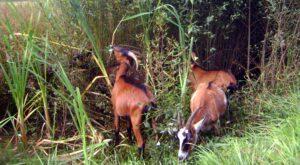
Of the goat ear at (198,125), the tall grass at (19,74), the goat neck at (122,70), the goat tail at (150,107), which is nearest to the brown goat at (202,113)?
the goat ear at (198,125)

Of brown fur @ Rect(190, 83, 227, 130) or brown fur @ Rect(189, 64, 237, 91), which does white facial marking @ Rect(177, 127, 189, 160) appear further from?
brown fur @ Rect(189, 64, 237, 91)

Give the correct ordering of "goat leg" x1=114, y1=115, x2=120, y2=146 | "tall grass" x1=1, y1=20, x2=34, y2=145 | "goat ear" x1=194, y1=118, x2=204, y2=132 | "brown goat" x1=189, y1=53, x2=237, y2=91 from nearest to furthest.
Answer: "goat ear" x1=194, y1=118, x2=204, y2=132 < "tall grass" x1=1, y1=20, x2=34, y2=145 < "goat leg" x1=114, y1=115, x2=120, y2=146 < "brown goat" x1=189, y1=53, x2=237, y2=91

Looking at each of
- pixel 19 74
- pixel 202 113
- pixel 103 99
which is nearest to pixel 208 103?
pixel 202 113

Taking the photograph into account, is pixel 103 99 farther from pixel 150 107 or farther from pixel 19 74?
pixel 19 74

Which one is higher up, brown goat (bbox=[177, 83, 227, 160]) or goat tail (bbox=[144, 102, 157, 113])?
goat tail (bbox=[144, 102, 157, 113])

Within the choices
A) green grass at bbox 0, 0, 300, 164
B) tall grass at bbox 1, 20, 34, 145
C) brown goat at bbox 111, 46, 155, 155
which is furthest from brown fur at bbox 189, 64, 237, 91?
tall grass at bbox 1, 20, 34, 145

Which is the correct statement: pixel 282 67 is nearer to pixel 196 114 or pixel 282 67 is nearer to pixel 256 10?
pixel 256 10

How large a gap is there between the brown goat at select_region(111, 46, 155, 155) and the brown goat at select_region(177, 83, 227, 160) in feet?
1.45

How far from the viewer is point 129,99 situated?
5.57 m

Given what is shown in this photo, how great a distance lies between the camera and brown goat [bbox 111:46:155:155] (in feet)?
18.1

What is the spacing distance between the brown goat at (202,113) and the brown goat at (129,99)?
44cm

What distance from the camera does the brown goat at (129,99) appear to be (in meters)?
5.50

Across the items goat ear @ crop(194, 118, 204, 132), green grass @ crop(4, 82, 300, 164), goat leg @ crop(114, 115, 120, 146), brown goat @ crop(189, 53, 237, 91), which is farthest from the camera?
brown goat @ crop(189, 53, 237, 91)

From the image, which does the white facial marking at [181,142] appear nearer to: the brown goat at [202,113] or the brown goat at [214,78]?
the brown goat at [202,113]
